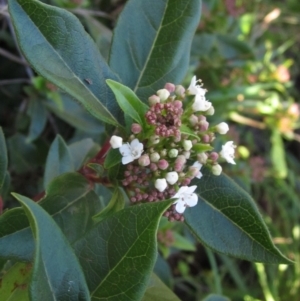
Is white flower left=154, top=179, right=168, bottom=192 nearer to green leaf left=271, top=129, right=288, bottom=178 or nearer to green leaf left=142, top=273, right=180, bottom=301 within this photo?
green leaf left=142, top=273, right=180, bottom=301

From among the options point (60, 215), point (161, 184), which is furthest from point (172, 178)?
point (60, 215)

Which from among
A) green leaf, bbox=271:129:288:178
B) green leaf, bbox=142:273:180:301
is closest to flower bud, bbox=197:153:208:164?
green leaf, bbox=142:273:180:301

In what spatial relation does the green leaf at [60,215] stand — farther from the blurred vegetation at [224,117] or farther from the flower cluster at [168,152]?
the blurred vegetation at [224,117]

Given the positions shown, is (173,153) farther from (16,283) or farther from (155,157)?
Result: (16,283)

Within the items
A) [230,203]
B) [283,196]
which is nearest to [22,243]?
[230,203]

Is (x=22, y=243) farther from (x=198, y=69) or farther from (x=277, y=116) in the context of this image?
(x=277, y=116)
